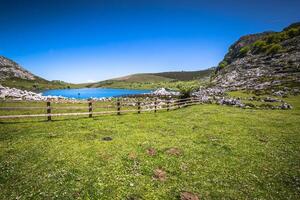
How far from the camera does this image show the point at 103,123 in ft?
70.8

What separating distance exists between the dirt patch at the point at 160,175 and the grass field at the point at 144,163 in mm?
59

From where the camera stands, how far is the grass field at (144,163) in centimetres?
912

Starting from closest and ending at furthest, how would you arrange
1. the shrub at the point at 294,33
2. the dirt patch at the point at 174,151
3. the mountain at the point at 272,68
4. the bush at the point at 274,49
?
the dirt patch at the point at 174,151 < the mountain at the point at 272,68 < the bush at the point at 274,49 < the shrub at the point at 294,33

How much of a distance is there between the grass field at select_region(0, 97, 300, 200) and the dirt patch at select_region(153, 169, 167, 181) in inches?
2.3

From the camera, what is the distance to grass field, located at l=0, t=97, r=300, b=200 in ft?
29.9

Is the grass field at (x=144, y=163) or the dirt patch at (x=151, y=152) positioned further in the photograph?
the dirt patch at (x=151, y=152)

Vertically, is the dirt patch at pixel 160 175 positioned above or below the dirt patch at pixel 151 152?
below

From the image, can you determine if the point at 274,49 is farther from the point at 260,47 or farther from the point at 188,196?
the point at 188,196

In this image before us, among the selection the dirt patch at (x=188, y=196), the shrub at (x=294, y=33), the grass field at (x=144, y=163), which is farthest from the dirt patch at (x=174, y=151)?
the shrub at (x=294, y=33)

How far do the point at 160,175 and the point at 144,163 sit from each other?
1.52 m

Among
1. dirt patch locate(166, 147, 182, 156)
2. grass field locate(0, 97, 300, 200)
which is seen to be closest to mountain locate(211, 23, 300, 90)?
grass field locate(0, 97, 300, 200)

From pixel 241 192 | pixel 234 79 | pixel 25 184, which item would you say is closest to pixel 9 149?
pixel 25 184

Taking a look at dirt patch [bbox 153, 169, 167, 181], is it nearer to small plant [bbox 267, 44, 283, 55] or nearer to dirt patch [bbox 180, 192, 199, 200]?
dirt patch [bbox 180, 192, 199, 200]

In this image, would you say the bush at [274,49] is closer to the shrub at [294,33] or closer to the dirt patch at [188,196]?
the shrub at [294,33]
